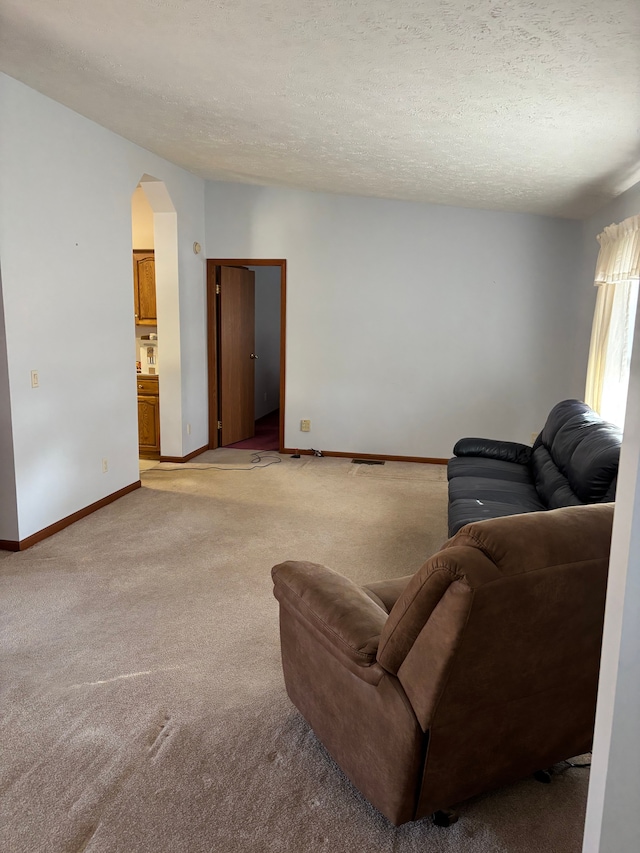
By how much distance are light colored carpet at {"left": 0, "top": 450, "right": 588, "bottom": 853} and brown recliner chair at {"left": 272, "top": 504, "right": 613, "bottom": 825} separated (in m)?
0.15

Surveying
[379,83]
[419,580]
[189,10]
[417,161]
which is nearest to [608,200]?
[417,161]

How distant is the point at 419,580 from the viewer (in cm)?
153

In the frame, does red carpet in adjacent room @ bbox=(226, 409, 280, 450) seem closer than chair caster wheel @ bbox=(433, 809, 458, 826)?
No

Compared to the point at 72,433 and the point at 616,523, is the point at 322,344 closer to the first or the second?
the point at 72,433

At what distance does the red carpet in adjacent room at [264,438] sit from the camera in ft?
22.9

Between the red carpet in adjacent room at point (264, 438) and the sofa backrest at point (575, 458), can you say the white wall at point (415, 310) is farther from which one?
the sofa backrest at point (575, 458)

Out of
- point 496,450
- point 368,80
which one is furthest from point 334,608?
point 496,450

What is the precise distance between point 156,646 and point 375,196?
4.65m

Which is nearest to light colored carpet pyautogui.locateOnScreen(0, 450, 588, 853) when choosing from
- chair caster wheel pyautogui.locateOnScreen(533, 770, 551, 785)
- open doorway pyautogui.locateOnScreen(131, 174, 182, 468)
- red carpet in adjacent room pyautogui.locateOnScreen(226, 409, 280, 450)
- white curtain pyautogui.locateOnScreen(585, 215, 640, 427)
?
chair caster wheel pyautogui.locateOnScreen(533, 770, 551, 785)

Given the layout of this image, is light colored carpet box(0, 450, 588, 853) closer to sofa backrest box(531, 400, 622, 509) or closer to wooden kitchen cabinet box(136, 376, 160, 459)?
sofa backrest box(531, 400, 622, 509)

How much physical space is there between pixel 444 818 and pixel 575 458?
200 cm

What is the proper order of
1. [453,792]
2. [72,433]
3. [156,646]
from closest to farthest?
[453,792]
[156,646]
[72,433]

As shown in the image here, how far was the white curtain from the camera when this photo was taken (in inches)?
157

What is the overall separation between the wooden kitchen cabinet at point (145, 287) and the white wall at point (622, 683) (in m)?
5.62
